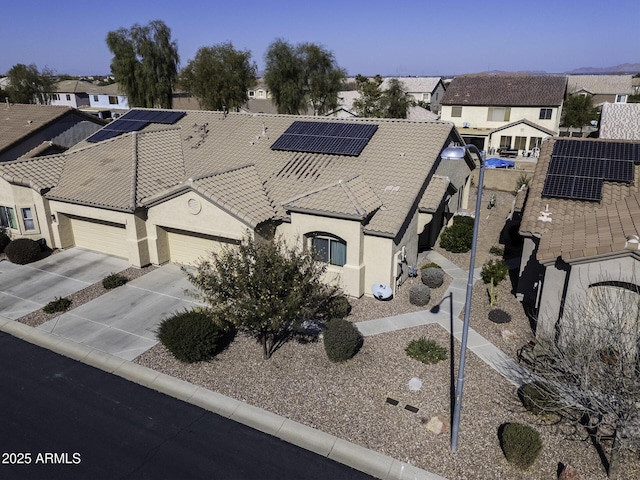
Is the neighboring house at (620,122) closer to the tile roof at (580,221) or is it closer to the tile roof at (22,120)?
the tile roof at (580,221)

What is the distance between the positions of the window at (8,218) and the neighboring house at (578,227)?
25.7 m

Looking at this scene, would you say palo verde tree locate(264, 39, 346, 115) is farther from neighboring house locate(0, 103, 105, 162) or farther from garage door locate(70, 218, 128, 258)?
Answer: garage door locate(70, 218, 128, 258)

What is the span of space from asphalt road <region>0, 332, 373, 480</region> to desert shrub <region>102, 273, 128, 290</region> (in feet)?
20.5

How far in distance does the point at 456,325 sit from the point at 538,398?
17.1ft

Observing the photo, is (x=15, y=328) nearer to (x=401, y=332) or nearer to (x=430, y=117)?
(x=401, y=332)

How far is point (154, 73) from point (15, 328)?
45827 millimetres

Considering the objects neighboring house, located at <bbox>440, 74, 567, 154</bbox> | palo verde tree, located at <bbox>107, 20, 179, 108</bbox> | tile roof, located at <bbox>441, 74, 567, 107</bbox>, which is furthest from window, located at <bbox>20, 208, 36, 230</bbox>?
tile roof, located at <bbox>441, 74, 567, 107</bbox>

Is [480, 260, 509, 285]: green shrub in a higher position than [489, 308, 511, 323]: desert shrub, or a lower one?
higher

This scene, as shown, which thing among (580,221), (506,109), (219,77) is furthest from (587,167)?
(219,77)

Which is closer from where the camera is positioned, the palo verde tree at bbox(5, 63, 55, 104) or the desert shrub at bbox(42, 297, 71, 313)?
the desert shrub at bbox(42, 297, 71, 313)

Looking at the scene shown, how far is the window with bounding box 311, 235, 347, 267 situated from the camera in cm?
1944

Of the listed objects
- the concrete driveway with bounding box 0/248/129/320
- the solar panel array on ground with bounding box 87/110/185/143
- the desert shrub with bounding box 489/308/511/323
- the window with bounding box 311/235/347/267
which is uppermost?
the solar panel array on ground with bounding box 87/110/185/143

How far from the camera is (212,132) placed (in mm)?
28406

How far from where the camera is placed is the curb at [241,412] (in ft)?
37.6
